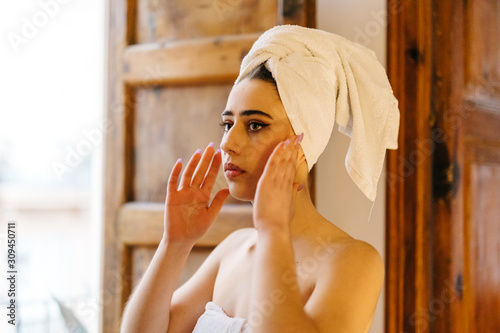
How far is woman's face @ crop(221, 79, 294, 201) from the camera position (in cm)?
90

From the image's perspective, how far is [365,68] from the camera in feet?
3.22

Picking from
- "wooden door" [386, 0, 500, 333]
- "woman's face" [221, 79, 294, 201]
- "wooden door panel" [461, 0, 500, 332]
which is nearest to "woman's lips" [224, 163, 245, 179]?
"woman's face" [221, 79, 294, 201]

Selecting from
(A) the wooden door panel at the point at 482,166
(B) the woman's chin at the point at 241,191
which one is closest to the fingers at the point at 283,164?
(B) the woman's chin at the point at 241,191

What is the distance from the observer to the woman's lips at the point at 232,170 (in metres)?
0.91

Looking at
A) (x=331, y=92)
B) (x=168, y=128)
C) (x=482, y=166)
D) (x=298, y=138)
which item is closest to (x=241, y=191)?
(x=298, y=138)

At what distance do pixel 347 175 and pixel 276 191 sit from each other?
51 cm

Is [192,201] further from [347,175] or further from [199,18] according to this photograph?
[199,18]

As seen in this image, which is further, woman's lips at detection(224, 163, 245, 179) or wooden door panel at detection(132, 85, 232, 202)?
wooden door panel at detection(132, 85, 232, 202)

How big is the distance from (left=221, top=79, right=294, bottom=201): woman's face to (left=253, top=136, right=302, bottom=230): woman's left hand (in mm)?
60

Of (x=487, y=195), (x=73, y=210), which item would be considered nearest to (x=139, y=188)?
(x=487, y=195)

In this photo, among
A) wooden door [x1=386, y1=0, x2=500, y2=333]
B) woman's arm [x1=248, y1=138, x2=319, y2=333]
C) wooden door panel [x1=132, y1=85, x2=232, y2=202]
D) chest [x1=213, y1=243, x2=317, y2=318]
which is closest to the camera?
woman's arm [x1=248, y1=138, x2=319, y2=333]

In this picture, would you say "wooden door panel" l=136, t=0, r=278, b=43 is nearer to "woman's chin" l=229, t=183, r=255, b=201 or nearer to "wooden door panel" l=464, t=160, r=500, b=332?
"woman's chin" l=229, t=183, r=255, b=201

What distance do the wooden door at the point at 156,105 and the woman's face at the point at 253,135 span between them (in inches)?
15.3

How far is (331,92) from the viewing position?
36.1 inches
